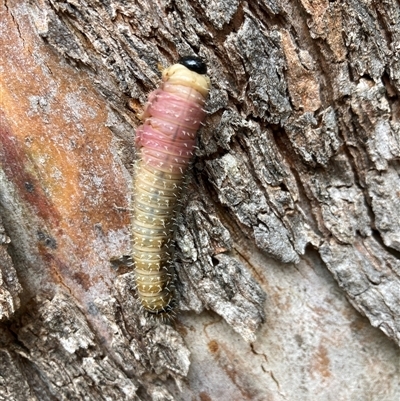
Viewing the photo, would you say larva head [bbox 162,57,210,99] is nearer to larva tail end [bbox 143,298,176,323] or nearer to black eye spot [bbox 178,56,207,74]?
black eye spot [bbox 178,56,207,74]

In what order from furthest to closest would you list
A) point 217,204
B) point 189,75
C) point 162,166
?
point 217,204, point 162,166, point 189,75

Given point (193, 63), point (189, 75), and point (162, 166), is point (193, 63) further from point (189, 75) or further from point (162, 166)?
point (162, 166)

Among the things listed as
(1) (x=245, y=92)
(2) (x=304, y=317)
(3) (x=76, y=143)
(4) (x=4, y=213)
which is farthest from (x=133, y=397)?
(1) (x=245, y=92)

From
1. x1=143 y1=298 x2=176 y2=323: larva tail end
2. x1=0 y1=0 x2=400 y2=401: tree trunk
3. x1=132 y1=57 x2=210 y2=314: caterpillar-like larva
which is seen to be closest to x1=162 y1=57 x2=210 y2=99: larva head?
x1=132 y1=57 x2=210 y2=314: caterpillar-like larva

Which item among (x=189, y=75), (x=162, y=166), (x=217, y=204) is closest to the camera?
(x=189, y=75)

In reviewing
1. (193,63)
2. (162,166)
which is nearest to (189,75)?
(193,63)

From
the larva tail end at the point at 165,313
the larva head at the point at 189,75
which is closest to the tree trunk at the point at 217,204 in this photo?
the larva tail end at the point at 165,313

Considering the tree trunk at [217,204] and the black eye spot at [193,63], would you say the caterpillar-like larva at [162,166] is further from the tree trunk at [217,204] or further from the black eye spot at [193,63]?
the tree trunk at [217,204]
